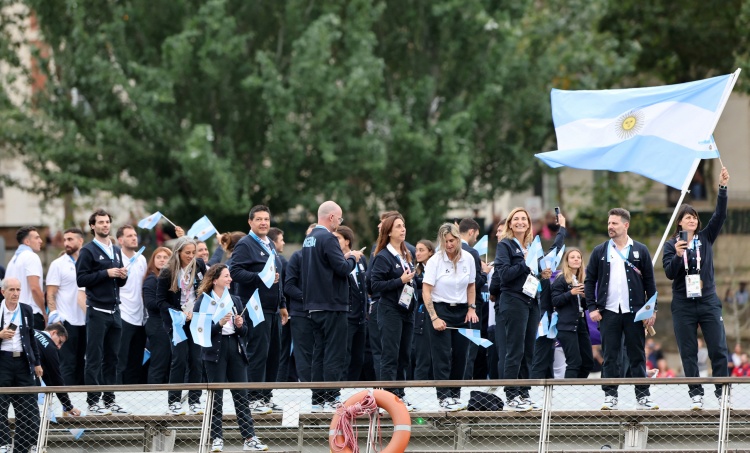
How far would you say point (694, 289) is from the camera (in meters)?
13.5

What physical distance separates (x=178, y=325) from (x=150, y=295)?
70cm

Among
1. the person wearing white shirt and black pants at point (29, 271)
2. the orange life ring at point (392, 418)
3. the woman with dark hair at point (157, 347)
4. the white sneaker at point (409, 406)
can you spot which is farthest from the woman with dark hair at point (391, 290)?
the person wearing white shirt and black pants at point (29, 271)

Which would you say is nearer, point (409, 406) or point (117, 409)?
point (409, 406)

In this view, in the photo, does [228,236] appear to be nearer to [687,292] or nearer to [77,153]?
[687,292]

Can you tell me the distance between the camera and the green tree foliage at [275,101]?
28.0 metres

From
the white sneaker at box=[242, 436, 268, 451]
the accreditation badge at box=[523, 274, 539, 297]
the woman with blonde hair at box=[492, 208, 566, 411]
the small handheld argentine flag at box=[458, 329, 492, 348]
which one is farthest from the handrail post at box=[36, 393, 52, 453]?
the accreditation badge at box=[523, 274, 539, 297]

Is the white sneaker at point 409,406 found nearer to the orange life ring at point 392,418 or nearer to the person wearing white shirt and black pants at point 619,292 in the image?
the orange life ring at point 392,418

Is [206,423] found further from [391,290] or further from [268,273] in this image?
[391,290]

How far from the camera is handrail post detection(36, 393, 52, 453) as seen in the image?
40.9 feet

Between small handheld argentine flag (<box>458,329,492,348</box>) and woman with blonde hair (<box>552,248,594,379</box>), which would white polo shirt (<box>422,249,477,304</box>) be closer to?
small handheld argentine flag (<box>458,329,492,348</box>)

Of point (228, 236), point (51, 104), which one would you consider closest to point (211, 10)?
point (51, 104)

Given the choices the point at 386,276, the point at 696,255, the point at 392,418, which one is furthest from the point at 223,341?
the point at 696,255

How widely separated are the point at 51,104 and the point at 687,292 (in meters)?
18.7

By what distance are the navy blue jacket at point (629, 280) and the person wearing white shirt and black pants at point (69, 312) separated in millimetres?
5228
